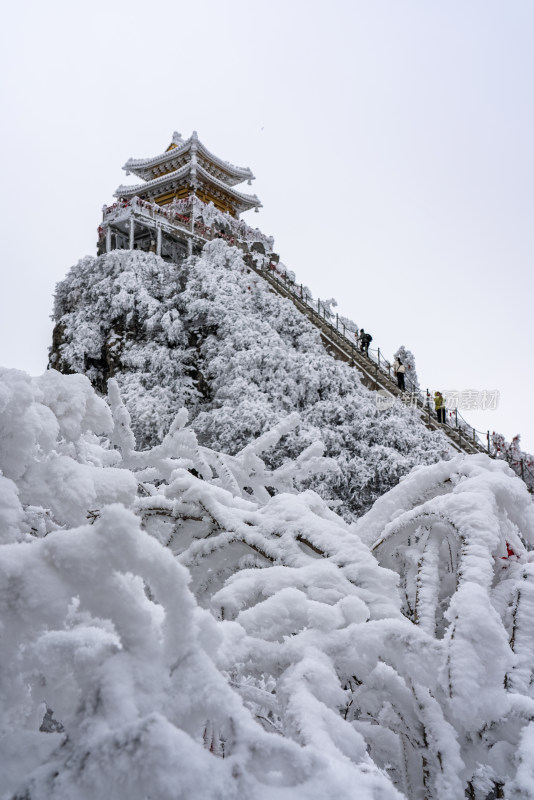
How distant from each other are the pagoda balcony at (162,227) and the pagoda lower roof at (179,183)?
342 cm

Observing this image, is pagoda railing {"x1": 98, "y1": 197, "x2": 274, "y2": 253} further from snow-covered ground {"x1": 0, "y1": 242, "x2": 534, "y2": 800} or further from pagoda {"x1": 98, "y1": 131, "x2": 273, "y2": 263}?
snow-covered ground {"x1": 0, "y1": 242, "x2": 534, "y2": 800}

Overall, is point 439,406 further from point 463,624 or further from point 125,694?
point 125,694

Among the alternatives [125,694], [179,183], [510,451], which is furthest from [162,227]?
[125,694]

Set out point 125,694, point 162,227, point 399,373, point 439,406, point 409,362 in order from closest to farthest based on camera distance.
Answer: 1. point 125,694
2. point 439,406
3. point 399,373
4. point 162,227
5. point 409,362

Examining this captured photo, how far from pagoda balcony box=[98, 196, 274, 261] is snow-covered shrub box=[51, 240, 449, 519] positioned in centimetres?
510

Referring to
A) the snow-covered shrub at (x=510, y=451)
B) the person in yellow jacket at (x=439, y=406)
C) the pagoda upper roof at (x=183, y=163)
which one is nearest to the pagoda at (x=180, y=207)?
the pagoda upper roof at (x=183, y=163)

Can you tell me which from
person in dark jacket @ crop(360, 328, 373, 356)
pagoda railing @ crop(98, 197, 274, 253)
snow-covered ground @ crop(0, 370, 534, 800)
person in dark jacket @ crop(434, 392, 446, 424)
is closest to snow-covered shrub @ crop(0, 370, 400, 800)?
snow-covered ground @ crop(0, 370, 534, 800)

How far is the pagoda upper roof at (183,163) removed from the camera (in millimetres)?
28406

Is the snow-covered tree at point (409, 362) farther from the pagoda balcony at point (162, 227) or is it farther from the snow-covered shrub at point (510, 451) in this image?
the pagoda balcony at point (162, 227)

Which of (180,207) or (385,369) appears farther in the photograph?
(180,207)

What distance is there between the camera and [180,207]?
24.8 m

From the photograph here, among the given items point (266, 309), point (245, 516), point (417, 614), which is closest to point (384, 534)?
point (417, 614)

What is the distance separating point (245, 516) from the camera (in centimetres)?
164

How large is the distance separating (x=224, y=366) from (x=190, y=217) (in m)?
13.7
